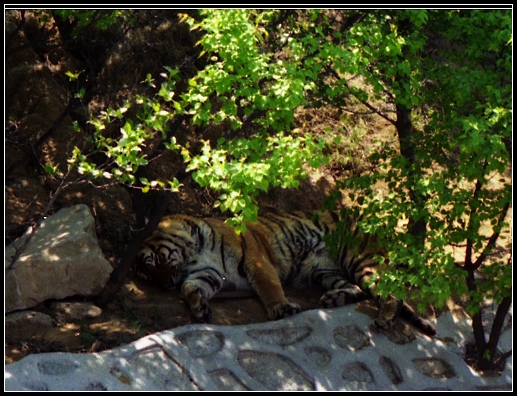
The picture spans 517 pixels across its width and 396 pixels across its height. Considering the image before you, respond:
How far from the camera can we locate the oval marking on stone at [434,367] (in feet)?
21.1

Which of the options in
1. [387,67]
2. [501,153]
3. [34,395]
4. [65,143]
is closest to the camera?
[34,395]

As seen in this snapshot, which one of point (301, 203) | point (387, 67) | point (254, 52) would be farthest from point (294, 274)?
point (254, 52)

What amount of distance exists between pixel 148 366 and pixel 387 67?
9.03ft

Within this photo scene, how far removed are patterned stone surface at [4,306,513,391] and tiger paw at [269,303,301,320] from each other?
157 millimetres

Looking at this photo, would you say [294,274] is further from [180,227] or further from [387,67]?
[387,67]

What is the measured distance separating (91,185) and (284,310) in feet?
7.29

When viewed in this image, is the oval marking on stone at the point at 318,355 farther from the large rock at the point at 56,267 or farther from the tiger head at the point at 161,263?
the large rock at the point at 56,267

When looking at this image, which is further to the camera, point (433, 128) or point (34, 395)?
point (433, 128)

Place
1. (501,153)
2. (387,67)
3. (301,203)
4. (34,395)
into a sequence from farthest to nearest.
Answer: (301,203) < (387,67) < (501,153) < (34,395)

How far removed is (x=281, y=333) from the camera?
6348 mm

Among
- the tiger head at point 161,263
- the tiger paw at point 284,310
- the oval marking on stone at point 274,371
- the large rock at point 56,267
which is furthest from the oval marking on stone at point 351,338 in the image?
the large rock at point 56,267

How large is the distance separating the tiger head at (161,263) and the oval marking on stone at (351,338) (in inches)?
62.0

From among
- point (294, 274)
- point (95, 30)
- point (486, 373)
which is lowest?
point (486, 373)

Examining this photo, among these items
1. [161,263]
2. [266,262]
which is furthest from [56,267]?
[266,262]
